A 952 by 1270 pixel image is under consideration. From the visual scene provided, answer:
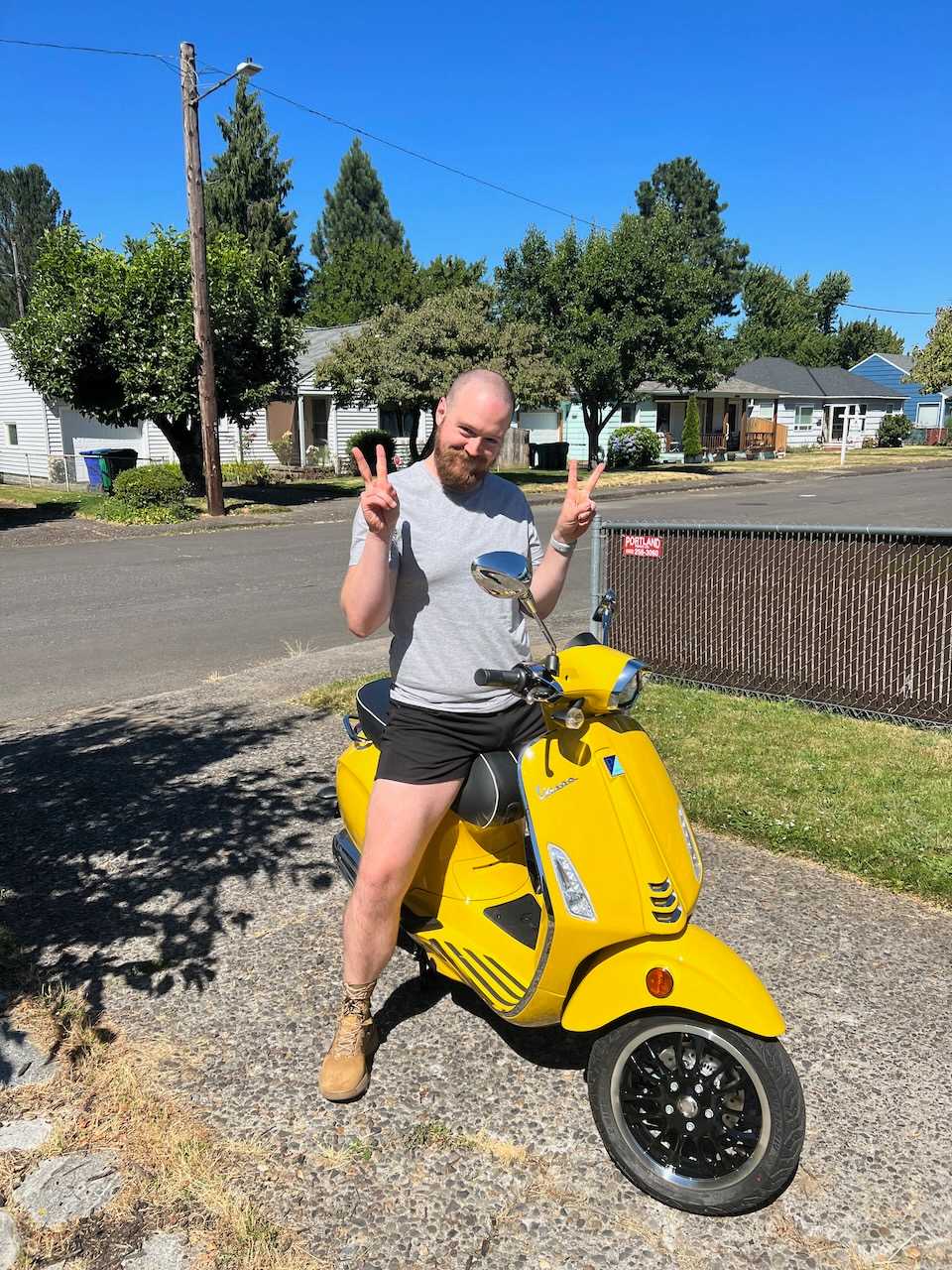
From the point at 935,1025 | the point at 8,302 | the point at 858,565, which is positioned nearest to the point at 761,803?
the point at 935,1025

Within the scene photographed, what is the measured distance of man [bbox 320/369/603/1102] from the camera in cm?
248

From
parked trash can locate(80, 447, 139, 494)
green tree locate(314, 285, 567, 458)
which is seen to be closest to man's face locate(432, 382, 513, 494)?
green tree locate(314, 285, 567, 458)

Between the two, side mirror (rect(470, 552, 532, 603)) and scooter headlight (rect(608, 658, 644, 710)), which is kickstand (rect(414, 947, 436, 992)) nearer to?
scooter headlight (rect(608, 658, 644, 710))

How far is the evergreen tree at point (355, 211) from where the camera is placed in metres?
73.3

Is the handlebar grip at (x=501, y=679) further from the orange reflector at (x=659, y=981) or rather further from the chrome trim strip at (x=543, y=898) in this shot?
the orange reflector at (x=659, y=981)

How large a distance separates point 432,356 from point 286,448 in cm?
958

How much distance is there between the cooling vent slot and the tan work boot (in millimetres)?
900

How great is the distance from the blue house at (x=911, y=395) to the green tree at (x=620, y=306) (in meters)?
38.1

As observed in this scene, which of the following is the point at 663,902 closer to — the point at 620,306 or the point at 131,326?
the point at 131,326

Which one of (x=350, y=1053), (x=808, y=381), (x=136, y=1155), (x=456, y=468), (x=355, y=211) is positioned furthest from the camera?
(x=355, y=211)

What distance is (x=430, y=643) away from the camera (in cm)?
260

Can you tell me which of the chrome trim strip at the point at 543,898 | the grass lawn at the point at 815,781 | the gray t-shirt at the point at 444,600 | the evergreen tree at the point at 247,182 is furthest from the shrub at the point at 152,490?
the evergreen tree at the point at 247,182

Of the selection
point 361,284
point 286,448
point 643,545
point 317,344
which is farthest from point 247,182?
point 643,545

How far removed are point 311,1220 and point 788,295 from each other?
93982 mm
